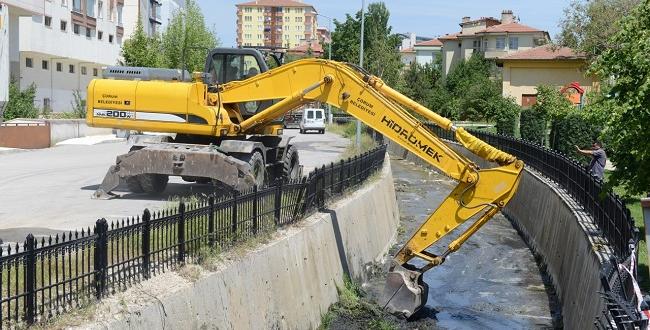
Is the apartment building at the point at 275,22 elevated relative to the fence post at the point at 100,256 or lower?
elevated

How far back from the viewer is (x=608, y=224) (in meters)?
13.1

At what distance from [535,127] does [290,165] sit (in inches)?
959

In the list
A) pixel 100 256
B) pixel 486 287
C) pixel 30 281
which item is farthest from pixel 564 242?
pixel 30 281

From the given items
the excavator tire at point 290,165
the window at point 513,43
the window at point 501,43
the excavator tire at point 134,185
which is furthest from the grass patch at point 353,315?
the window at point 501,43

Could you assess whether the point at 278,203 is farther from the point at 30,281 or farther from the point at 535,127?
the point at 535,127

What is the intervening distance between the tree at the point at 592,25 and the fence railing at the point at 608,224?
1020 inches

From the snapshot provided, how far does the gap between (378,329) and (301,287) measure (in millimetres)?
1731

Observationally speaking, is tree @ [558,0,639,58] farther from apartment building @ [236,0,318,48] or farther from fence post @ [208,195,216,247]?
apartment building @ [236,0,318,48]

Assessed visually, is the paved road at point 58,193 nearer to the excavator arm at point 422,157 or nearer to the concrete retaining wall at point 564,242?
the excavator arm at point 422,157

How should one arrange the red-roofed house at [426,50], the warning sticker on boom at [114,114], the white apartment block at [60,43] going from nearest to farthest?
1. the warning sticker on boom at [114,114]
2. the white apartment block at [60,43]
3. the red-roofed house at [426,50]

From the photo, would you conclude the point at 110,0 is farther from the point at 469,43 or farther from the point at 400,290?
the point at 400,290

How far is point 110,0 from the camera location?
66.1m

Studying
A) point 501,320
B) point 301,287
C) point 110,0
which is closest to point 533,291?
point 501,320

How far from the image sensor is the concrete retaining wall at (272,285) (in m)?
8.26
